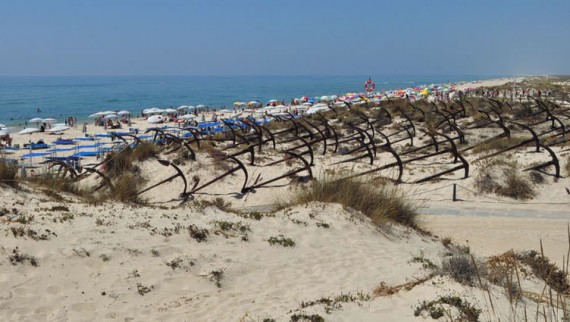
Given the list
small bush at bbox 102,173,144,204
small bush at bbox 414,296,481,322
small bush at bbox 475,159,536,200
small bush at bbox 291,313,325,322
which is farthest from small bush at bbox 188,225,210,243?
small bush at bbox 475,159,536,200

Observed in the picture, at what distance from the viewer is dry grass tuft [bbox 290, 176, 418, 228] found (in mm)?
8055

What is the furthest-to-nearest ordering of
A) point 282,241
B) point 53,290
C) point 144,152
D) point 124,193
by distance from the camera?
point 144,152 < point 124,193 < point 282,241 < point 53,290

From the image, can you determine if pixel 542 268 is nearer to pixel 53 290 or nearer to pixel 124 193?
pixel 53 290

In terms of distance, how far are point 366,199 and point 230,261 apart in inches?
125

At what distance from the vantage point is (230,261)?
5902 mm

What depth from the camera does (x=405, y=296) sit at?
482cm

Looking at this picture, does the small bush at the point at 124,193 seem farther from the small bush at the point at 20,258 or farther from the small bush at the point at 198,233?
the small bush at the point at 20,258

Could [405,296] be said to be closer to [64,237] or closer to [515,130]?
[64,237]

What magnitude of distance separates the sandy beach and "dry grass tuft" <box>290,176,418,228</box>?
0.25 meters

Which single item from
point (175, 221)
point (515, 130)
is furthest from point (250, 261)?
point (515, 130)

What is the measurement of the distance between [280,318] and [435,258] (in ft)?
10.5

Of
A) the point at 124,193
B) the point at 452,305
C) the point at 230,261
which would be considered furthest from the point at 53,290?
the point at 124,193

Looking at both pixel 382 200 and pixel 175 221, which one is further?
pixel 382 200

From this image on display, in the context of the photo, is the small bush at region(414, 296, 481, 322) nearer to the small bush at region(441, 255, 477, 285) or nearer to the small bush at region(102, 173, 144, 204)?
the small bush at region(441, 255, 477, 285)
